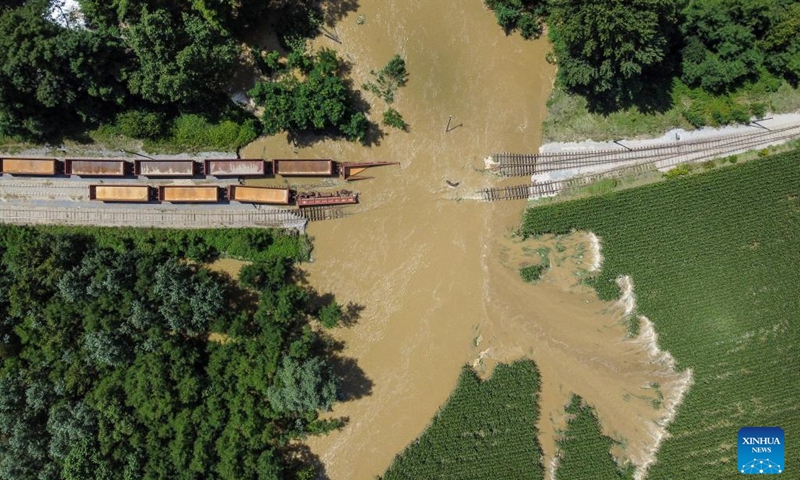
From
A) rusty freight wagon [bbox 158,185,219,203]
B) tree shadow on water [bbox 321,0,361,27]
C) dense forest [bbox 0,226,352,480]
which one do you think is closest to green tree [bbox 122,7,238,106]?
rusty freight wagon [bbox 158,185,219,203]

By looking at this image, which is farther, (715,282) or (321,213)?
(715,282)

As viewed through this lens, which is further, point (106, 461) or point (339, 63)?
point (339, 63)

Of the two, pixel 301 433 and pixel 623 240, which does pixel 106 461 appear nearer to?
pixel 301 433

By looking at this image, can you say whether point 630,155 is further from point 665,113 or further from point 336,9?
point 336,9

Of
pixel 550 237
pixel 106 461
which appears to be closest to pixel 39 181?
pixel 106 461

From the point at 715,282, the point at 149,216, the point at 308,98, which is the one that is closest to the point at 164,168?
the point at 149,216

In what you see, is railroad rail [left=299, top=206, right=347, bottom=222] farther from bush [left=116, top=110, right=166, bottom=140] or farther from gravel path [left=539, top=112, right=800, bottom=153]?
gravel path [left=539, top=112, right=800, bottom=153]

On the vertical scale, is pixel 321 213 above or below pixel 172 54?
below
